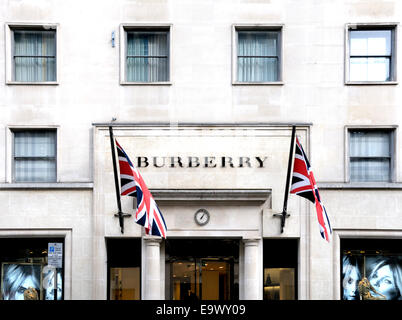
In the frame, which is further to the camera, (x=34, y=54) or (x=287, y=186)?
(x=34, y=54)

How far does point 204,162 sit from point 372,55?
22.0 feet

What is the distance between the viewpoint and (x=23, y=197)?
1919 cm

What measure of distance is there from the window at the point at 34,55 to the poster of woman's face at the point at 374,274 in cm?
1182

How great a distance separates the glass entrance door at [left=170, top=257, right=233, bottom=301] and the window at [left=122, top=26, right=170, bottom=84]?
6.30m

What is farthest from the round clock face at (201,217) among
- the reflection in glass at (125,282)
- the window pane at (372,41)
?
the window pane at (372,41)

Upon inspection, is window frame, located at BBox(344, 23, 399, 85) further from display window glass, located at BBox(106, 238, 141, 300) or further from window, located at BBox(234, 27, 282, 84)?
display window glass, located at BBox(106, 238, 141, 300)

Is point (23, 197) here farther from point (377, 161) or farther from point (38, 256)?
point (377, 161)

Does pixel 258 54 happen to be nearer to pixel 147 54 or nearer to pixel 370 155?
pixel 147 54

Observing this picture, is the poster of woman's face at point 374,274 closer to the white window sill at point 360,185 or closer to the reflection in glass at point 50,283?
the white window sill at point 360,185

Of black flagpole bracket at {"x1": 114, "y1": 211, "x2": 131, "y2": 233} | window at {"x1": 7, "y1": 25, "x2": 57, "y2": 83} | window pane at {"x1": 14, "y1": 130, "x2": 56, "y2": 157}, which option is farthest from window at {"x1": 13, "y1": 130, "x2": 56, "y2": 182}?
black flagpole bracket at {"x1": 114, "y1": 211, "x2": 131, "y2": 233}

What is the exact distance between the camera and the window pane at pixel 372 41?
19719 millimetres

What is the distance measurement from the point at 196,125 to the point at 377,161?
6137 mm

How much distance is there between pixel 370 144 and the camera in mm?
19547

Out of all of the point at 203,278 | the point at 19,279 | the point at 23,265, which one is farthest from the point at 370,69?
the point at 19,279
